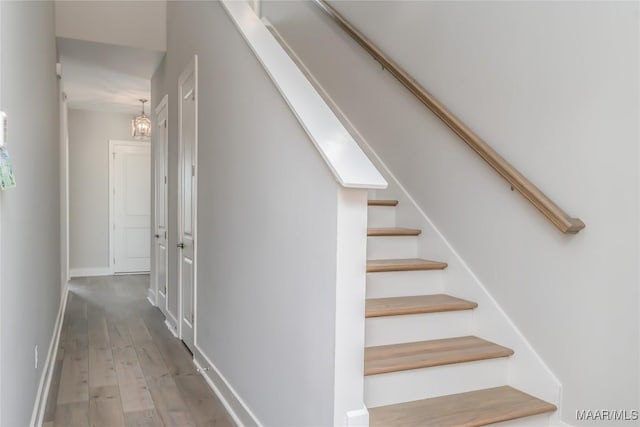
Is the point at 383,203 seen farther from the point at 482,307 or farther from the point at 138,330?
the point at 138,330

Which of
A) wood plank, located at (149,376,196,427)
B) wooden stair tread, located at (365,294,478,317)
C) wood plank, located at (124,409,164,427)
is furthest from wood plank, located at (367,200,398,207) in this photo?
wood plank, located at (124,409,164,427)

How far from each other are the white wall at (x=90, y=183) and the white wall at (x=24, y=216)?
452 centimetres

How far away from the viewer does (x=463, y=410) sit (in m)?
1.92

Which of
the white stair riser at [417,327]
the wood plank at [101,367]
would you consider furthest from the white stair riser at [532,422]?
the wood plank at [101,367]

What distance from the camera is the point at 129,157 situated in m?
7.52

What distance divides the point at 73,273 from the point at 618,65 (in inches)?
296

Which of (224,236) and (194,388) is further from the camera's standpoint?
(194,388)

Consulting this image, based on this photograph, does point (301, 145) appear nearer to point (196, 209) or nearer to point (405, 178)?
point (405, 178)

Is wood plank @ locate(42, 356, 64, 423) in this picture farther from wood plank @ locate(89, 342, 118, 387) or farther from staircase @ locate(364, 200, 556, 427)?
staircase @ locate(364, 200, 556, 427)

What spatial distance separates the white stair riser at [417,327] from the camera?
2188mm

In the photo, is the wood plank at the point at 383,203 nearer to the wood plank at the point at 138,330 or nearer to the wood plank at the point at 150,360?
the wood plank at the point at 150,360

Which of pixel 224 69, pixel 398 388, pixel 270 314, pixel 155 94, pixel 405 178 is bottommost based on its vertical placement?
pixel 398 388

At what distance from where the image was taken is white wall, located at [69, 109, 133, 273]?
7.20m

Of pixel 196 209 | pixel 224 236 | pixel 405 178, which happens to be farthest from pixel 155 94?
pixel 405 178
